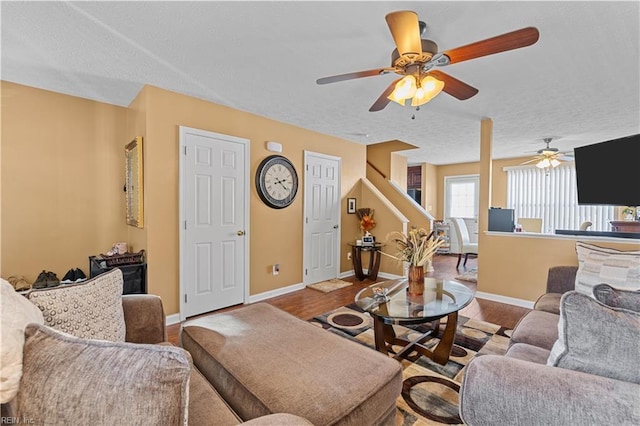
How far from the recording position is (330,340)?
1.58 metres

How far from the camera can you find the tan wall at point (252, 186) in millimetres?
2914

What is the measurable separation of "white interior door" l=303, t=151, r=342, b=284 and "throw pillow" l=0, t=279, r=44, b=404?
354cm

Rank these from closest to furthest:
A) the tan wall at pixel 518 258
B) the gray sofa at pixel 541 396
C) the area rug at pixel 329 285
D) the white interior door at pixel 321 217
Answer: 1. the gray sofa at pixel 541 396
2. the tan wall at pixel 518 258
3. the area rug at pixel 329 285
4. the white interior door at pixel 321 217

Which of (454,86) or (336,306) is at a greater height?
(454,86)

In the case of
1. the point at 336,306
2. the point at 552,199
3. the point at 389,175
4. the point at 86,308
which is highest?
the point at 389,175

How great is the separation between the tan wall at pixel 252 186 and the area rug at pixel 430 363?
46.1 inches

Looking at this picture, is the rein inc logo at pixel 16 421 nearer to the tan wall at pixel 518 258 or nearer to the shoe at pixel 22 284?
the shoe at pixel 22 284

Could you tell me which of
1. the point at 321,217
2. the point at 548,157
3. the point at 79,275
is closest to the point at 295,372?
the point at 79,275

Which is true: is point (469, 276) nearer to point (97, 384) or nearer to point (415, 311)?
point (415, 311)

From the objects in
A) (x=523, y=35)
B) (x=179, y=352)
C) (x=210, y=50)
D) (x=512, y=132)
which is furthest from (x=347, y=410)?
(x=512, y=132)

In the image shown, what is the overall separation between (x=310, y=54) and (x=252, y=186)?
1.88 metres

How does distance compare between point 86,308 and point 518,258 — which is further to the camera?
point 518,258

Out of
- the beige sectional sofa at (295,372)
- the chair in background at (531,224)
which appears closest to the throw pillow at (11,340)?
the beige sectional sofa at (295,372)

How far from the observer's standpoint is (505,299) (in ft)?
12.2
